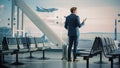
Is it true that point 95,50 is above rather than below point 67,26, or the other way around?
below

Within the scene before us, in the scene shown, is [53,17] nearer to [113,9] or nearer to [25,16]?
[25,16]

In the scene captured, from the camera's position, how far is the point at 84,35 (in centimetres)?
1197

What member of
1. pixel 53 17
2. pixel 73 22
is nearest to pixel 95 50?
pixel 73 22

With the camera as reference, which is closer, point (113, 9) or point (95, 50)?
point (95, 50)

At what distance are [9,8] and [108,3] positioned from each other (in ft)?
14.4

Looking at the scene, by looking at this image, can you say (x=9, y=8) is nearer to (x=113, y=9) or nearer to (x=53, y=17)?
(x=53, y=17)

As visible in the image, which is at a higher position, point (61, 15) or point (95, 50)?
point (61, 15)

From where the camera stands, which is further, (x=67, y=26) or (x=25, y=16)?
(x=25, y=16)

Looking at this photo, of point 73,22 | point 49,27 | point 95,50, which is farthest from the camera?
point 49,27

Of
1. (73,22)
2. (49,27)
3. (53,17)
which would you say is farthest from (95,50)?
(53,17)

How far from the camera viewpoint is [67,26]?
26.6ft

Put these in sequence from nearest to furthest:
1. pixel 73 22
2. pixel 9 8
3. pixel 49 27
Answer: pixel 73 22, pixel 49 27, pixel 9 8

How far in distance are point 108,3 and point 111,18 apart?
2.18 ft

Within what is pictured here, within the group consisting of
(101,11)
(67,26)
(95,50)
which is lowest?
(95,50)
